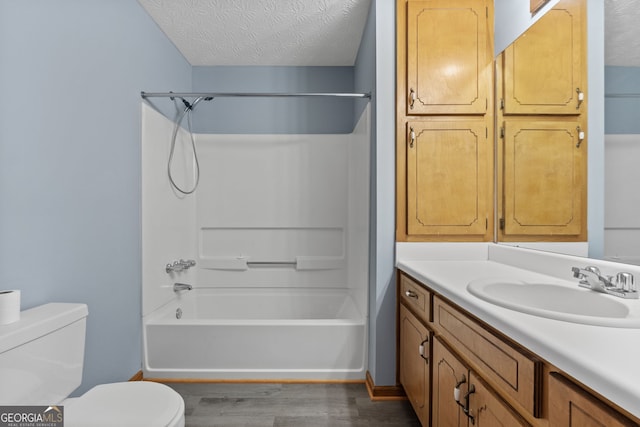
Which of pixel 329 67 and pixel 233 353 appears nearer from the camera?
pixel 233 353

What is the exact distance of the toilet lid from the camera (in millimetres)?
1130

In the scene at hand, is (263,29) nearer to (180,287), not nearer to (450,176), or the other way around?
(450,176)

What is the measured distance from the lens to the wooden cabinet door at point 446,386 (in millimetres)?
1173

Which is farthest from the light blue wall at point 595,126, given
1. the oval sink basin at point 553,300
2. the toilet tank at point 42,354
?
the toilet tank at point 42,354

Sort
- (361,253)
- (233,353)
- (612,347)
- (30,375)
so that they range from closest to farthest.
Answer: (612,347) < (30,375) < (233,353) < (361,253)

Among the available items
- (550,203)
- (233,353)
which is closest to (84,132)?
(233,353)

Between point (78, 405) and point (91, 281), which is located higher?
point (91, 281)

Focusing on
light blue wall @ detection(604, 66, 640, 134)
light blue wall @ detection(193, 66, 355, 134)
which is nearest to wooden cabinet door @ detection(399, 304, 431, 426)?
light blue wall @ detection(604, 66, 640, 134)

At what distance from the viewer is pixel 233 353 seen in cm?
218

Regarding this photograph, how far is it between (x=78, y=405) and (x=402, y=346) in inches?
58.9

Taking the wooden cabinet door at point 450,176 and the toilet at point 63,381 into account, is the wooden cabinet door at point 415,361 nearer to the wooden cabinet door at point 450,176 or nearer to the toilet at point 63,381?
the wooden cabinet door at point 450,176

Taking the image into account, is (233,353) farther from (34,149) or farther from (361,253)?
(34,149)

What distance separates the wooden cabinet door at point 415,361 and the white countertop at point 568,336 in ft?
0.93

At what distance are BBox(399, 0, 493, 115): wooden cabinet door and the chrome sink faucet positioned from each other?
1.08 m
